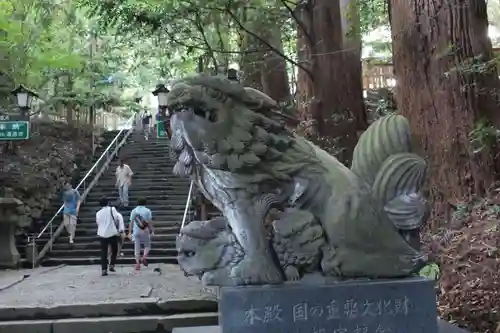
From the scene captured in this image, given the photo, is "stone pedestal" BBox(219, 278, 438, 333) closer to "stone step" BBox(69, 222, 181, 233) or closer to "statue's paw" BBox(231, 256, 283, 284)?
"statue's paw" BBox(231, 256, 283, 284)

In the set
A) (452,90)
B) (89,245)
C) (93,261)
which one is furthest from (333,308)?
(89,245)

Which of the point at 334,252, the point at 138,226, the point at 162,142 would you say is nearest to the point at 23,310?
the point at 138,226

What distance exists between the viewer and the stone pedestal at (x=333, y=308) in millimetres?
3141

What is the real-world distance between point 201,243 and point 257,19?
707 cm

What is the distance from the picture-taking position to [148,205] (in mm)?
15602

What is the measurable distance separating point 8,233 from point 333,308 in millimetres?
10991

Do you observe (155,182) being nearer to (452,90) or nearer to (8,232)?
(8,232)

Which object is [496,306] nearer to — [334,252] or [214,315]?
[334,252]

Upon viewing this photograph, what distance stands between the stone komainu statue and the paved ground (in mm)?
4625

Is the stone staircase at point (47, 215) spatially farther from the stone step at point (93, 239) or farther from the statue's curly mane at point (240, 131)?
the statue's curly mane at point (240, 131)

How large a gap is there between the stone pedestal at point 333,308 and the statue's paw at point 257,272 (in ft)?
0.15

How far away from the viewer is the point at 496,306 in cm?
482

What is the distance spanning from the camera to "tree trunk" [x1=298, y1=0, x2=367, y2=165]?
32.6 ft

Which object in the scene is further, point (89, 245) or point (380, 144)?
point (89, 245)
